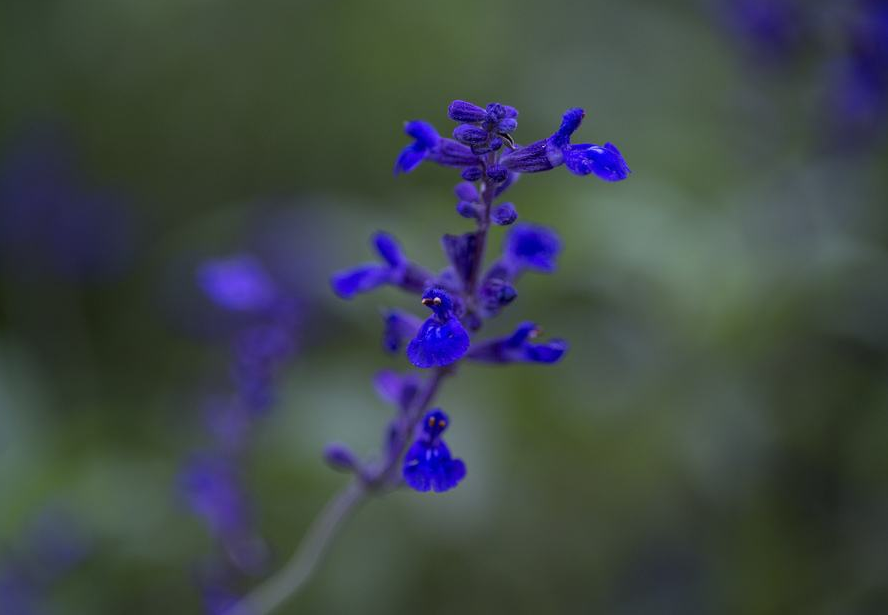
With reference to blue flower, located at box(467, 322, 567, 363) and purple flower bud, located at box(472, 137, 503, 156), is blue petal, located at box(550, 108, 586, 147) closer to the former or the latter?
purple flower bud, located at box(472, 137, 503, 156)

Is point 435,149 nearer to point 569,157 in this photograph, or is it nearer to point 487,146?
point 487,146

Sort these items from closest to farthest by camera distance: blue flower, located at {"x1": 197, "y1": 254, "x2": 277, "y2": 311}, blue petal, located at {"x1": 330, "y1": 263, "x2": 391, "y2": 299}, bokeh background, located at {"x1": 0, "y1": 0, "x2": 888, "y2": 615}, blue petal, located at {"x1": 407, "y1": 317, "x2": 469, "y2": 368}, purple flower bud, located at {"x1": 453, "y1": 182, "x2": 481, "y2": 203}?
blue petal, located at {"x1": 407, "y1": 317, "x2": 469, "y2": 368}, purple flower bud, located at {"x1": 453, "y1": 182, "x2": 481, "y2": 203}, blue petal, located at {"x1": 330, "y1": 263, "x2": 391, "y2": 299}, blue flower, located at {"x1": 197, "y1": 254, "x2": 277, "y2": 311}, bokeh background, located at {"x1": 0, "y1": 0, "x2": 888, "y2": 615}

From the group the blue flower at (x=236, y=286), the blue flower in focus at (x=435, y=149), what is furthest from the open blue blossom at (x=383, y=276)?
the blue flower at (x=236, y=286)

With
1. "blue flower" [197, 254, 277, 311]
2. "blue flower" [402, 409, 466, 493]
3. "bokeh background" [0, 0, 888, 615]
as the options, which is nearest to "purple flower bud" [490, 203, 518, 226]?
"blue flower" [402, 409, 466, 493]

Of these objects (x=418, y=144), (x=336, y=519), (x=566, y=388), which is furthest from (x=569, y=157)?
(x=566, y=388)

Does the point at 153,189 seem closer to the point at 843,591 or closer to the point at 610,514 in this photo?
the point at 610,514

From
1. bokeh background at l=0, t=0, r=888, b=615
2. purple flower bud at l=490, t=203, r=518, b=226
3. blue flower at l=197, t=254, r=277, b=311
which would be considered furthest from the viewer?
bokeh background at l=0, t=0, r=888, b=615

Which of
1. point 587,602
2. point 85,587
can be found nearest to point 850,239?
point 587,602
